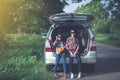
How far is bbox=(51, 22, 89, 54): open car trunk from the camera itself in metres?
16.0

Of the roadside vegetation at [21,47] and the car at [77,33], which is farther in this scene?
the car at [77,33]

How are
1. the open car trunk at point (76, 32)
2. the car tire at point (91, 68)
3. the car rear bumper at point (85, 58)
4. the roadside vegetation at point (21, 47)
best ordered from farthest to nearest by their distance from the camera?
1. the open car trunk at point (76, 32)
2. the car tire at point (91, 68)
3. the car rear bumper at point (85, 58)
4. the roadside vegetation at point (21, 47)

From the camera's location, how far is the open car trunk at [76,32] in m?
16.0

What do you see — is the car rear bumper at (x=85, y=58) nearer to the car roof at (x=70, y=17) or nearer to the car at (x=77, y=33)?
the car at (x=77, y=33)

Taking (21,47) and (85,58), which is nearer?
(85,58)

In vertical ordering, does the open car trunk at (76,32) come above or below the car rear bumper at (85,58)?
above

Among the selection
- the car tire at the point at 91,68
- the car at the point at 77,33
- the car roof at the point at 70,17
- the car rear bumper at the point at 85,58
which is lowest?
the car tire at the point at 91,68

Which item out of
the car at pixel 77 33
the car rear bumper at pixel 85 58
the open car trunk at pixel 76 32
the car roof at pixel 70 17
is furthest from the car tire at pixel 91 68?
the car roof at pixel 70 17

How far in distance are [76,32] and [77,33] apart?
0.07 meters

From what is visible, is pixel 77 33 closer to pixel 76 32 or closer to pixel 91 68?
pixel 76 32

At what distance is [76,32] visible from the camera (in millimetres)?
16578

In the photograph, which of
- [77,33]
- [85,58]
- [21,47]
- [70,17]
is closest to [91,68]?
[85,58]

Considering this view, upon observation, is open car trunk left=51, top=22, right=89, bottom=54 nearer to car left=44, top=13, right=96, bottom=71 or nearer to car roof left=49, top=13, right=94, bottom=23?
car left=44, top=13, right=96, bottom=71

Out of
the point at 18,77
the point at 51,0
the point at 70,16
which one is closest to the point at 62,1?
the point at 51,0
